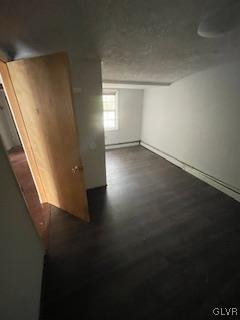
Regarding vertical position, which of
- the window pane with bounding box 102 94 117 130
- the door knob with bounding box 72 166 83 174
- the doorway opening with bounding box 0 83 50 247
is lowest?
→ the doorway opening with bounding box 0 83 50 247

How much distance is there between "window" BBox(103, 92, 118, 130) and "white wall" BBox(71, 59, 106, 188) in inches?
82.6

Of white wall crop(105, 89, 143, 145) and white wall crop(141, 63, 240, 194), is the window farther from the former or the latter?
white wall crop(141, 63, 240, 194)

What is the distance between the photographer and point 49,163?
2.08m

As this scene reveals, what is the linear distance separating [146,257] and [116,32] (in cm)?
222

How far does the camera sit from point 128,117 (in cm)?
490

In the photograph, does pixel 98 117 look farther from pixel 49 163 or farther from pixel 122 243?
pixel 122 243

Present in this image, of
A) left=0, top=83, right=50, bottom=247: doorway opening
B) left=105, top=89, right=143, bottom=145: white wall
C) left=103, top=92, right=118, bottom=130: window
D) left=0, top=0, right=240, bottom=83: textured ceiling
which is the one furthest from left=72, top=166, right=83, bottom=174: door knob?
left=105, top=89, right=143, bottom=145: white wall

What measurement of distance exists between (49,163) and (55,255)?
1098mm

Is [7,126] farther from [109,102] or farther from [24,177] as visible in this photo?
[109,102]

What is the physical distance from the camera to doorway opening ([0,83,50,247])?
6.83 feet

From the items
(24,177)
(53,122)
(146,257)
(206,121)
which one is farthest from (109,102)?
(146,257)

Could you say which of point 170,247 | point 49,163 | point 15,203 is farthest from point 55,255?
point 170,247

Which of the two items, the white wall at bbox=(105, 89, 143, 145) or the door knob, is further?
the white wall at bbox=(105, 89, 143, 145)

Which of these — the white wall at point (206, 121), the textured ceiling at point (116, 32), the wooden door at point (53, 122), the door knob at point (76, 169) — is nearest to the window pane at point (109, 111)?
the white wall at point (206, 121)
